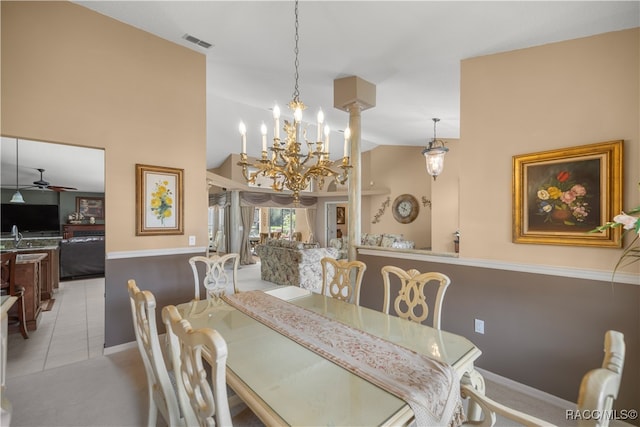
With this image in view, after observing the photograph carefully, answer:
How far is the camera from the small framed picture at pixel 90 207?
8.01 metres

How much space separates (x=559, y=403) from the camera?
219 cm

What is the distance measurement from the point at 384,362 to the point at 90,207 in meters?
9.62

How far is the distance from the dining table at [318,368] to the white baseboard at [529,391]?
1317 mm

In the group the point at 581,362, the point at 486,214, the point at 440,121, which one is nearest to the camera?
the point at 581,362

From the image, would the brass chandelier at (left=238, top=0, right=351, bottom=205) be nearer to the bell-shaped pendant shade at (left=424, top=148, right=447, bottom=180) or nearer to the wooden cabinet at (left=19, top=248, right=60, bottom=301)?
the bell-shaped pendant shade at (left=424, top=148, right=447, bottom=180)

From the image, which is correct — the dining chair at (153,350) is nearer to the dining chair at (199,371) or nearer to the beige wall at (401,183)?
the dining chair at (199,371)

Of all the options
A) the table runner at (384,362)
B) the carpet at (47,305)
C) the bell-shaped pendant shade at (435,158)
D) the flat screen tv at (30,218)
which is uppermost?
the bell-shaped pendant shade at (435,158)

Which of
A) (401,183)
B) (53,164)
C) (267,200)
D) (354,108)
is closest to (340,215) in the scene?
(267,200)

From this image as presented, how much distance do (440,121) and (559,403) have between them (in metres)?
4.17

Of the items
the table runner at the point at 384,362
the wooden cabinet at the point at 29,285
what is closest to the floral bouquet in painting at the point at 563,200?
the table runner at the point at 384,362

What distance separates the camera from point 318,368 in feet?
4.30

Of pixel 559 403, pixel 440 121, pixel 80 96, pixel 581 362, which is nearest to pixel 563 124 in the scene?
pixel 581 362

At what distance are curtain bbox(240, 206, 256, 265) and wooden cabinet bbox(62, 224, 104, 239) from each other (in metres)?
3.55

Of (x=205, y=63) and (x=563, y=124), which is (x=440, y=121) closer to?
(x=563, y=124)
